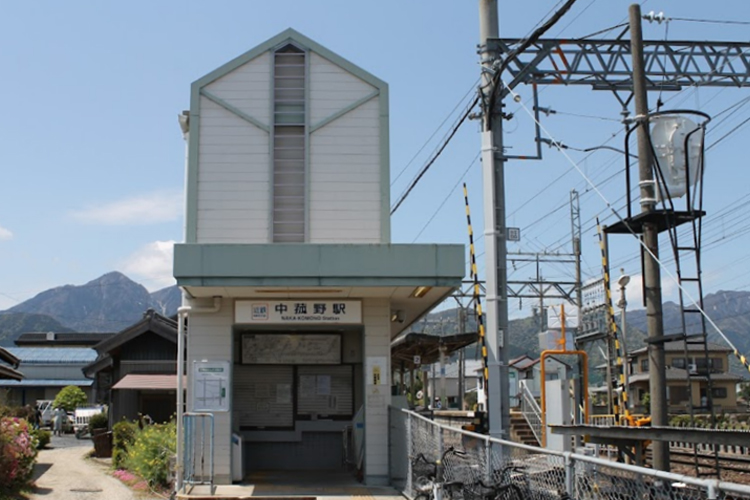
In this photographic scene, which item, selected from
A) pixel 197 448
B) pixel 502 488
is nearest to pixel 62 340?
pixel 197 448

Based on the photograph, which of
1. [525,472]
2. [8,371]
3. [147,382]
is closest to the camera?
[525,472]

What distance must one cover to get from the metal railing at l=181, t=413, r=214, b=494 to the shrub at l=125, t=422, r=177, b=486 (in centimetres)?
140

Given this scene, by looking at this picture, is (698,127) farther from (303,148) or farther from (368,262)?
(303,148)

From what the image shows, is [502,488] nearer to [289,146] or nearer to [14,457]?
[289,146]

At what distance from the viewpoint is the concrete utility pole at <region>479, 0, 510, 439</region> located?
14.7m

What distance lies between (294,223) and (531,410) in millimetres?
13262

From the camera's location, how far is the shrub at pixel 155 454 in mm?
16297

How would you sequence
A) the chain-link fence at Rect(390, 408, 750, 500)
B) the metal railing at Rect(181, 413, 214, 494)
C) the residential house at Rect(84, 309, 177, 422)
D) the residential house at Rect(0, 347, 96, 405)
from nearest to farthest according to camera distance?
the chain-link fence at Rect(390, 408, 750, 500) → the metal railing at Rect(181, 413, 214, 494) → the residential house at Rect(84, 309, 177, 422) → the residential house at Rect(0, 347, 96, 405)

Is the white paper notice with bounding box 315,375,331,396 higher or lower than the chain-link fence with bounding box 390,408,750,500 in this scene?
higher

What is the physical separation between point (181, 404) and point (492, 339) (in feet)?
17.3

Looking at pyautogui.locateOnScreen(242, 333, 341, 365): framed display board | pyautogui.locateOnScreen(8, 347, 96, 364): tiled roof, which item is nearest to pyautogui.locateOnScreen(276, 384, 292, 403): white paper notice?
pyautogui.locateOnScreen(242, 333, 341, 365): framed display board

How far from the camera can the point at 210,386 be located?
15.1 metres

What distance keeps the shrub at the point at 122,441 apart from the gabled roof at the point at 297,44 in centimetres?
900

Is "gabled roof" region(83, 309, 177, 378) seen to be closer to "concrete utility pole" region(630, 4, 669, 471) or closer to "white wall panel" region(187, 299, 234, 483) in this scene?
"white wall panel" region(187, 299, 234, 483)
